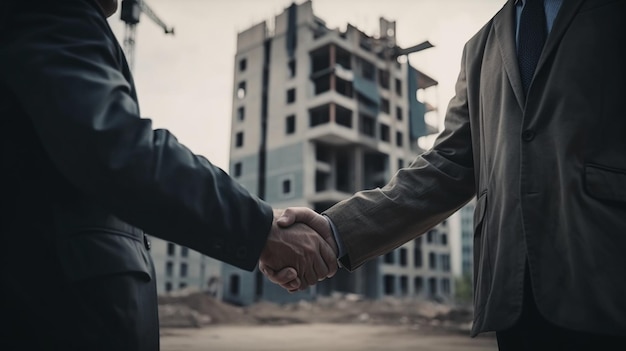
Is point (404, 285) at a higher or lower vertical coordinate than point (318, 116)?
lower

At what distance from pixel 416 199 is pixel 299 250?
585 mm

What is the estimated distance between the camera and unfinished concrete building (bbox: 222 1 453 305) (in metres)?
32.4

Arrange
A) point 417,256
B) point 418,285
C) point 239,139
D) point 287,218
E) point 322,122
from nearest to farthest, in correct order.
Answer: point 287,218
point 322,122
point 239,139
point 417,256
point 418,285

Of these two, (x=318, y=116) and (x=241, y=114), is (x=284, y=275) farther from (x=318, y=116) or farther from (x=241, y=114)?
(x=241, y=114)

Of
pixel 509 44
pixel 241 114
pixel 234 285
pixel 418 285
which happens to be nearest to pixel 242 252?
pixel 509 44

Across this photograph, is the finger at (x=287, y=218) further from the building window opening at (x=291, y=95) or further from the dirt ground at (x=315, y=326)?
the building window opening at (x=291, y=95)

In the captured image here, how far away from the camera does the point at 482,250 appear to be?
188cm

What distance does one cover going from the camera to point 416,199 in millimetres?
2391

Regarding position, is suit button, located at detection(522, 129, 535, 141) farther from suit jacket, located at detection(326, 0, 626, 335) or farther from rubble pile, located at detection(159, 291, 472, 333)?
rubble pile, located at detection(159, 291, 472, 333)

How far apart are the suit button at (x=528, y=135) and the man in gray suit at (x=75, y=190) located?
1.08 metres

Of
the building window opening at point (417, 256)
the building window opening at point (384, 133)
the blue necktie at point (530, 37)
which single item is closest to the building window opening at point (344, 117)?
the building window opening at point (384, 133)

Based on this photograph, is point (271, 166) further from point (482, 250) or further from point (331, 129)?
point (482, 250)

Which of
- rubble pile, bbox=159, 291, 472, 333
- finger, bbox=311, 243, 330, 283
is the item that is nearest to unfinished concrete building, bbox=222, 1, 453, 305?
rubble pile, bbox=159, 291, 472, 333

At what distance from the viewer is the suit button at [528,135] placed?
169 centimetres
